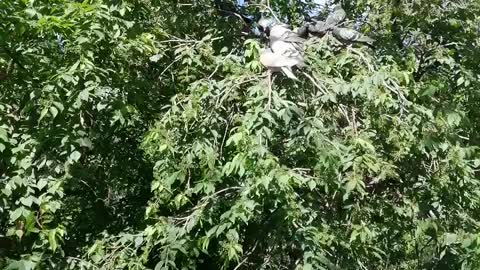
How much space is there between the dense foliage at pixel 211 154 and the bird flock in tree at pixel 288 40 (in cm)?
6

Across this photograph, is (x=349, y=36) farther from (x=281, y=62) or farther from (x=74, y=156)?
(x=74, y=156)

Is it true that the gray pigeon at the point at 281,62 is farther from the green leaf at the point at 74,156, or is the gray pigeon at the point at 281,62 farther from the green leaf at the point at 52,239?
the green leaf at the point at 52,239

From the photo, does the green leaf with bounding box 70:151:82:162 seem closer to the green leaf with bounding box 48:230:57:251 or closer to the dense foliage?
the dense foliage

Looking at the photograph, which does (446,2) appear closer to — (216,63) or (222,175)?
(216,63)

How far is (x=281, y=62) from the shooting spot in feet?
7.99

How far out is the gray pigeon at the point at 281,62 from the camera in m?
2.42

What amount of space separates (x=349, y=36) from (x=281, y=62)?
0.50 meters

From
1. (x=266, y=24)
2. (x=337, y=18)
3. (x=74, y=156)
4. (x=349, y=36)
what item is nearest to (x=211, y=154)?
(x=74, y=156)

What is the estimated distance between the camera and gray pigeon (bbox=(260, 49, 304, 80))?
2.42 metres

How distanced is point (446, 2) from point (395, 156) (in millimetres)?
1343

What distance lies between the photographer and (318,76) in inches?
105

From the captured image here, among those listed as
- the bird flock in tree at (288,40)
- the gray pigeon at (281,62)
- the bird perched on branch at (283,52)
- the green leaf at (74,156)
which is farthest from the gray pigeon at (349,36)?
the green leaf at (74,156)

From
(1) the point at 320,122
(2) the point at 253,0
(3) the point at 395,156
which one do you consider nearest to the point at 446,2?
(2) the point at 253,0

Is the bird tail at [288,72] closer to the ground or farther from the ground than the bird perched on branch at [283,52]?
closer to the ground
